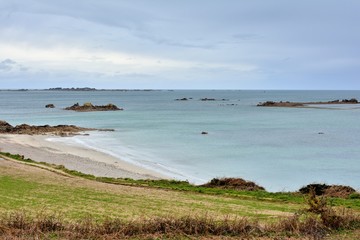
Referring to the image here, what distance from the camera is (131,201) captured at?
14938 mm

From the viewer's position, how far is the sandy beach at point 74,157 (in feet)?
91.7

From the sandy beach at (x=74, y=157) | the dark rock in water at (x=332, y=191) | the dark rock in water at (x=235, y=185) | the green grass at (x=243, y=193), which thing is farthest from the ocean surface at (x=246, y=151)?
the green grass at (x=243, y=193)

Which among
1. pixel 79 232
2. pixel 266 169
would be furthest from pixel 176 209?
pixel 266 169

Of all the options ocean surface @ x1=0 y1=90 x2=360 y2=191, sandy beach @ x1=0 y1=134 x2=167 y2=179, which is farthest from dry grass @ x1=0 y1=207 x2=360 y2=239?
sandy beach @ x1=0 y1=134 x2=167 y2=179

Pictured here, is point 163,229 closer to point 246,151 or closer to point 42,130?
point 246,151

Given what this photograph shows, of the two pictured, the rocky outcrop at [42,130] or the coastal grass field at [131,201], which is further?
the rocky outcrop at [42,130]

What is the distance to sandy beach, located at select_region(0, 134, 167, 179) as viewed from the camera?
28.0m

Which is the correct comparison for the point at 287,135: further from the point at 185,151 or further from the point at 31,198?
the point at 31,198

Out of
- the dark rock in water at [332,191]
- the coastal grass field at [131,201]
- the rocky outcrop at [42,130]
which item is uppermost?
the coastal grass field at [131,201]

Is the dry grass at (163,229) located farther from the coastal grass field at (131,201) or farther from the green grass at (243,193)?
the green grass at (243,193)

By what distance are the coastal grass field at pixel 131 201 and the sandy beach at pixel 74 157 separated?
6.03 m

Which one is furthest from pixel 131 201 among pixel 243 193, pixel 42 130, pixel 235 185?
pixel 42 130

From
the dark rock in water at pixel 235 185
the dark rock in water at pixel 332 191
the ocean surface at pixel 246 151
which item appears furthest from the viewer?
the ocean surface at pixel 246 151

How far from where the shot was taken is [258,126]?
60719mm
